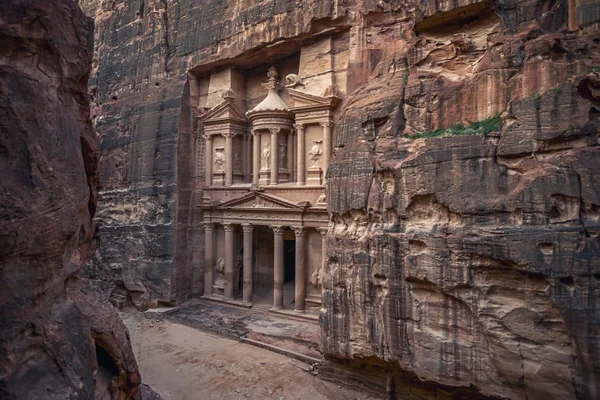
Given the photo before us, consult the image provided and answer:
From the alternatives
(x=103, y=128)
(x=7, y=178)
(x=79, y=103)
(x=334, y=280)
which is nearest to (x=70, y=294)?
(x=7, y=178)

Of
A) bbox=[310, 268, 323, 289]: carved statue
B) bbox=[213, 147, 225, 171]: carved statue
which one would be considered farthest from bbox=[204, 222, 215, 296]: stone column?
bbox=[310, 268, 323, 289]: carved statue

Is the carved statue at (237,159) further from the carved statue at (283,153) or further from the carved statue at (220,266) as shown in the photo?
the carved statue at (220,266)

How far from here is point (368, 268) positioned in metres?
8.91

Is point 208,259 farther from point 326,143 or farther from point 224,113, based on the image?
point 326,143

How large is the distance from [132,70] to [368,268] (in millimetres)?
15408

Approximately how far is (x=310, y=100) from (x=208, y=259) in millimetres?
8127

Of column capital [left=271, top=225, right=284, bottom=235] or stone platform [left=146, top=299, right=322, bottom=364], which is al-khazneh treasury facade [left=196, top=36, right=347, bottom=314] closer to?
Result: column capital [left=271, top=225, right=284, bottom=235]

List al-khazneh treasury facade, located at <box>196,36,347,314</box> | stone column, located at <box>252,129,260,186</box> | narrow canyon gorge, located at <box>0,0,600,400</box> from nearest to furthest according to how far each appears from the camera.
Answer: narrow canyon gorge, located at <box>0,0,600,400</box>, al-khazneh treasury facade, located at <box>196,36,347,314</box>, stone column, located at <box>252,129,260,186</box>

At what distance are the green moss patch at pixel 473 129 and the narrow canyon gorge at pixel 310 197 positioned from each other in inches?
1.9

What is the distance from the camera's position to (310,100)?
13.8 metres

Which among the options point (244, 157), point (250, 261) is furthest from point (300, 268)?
point (244, 157)

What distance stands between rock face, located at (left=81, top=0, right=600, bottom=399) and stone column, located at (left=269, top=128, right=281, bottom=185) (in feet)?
15.0

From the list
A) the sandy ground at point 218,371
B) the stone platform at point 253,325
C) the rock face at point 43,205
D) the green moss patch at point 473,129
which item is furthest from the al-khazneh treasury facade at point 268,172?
the rock face at point 43,205

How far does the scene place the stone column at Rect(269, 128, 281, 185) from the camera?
14.9m
